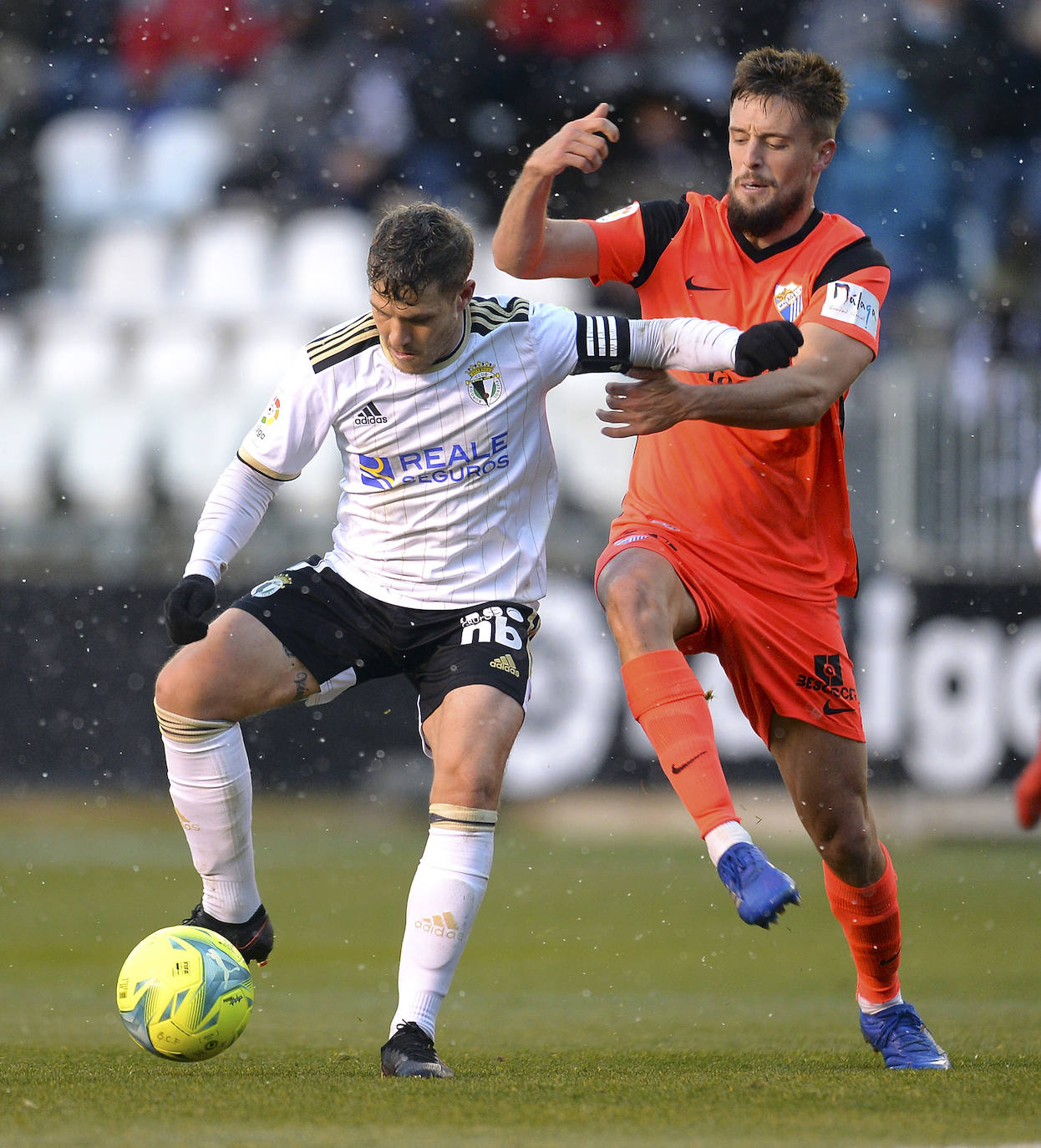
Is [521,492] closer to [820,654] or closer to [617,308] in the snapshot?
[820,654]

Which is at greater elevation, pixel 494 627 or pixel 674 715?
pixel 494 627

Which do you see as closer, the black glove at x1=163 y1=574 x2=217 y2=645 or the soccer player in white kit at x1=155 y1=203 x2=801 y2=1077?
the black glove at x1=163 y1=574 x2=217 y2=645

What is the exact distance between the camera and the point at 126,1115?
3.53 meters

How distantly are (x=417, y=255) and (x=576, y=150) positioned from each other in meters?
0.60

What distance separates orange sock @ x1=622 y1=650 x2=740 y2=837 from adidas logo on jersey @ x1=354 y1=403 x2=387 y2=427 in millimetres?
914

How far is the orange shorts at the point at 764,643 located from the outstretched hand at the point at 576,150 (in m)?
1.00

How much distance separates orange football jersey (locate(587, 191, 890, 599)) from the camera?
4.74m

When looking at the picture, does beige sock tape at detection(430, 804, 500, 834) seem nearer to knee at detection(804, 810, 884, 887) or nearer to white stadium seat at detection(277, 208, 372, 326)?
knee at detection(804, 810, 884, 887)

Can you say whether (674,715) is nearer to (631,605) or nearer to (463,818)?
(631,605)

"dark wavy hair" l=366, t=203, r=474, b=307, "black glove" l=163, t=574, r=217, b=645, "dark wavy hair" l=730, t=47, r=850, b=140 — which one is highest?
"dark wavy hair" l=730, t=47, r=850, b=140

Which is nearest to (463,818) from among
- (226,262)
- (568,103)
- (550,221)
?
(550,221)

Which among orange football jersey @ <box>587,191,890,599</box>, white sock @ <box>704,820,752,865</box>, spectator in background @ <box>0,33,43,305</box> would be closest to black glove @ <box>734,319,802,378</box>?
orange football jersey @ <box>587,191,890,599</box>

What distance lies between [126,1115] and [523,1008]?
2593 millimetres

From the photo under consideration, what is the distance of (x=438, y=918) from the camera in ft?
13.8
